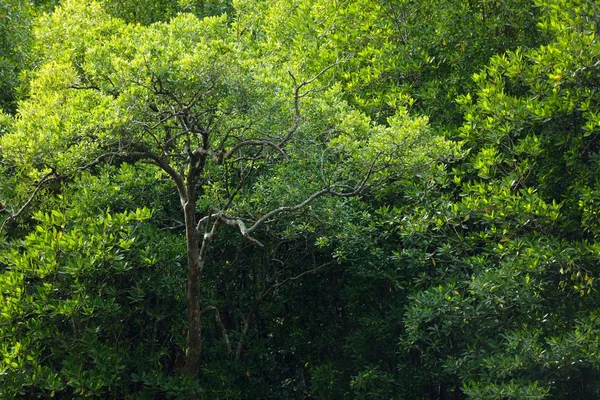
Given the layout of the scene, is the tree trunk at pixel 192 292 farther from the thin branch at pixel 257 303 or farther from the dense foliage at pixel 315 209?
the thin branch at pixel 257 303

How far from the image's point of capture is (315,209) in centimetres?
1215

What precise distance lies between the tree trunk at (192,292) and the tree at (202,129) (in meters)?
0.02

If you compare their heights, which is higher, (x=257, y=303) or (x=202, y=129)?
(x=202, y=129)

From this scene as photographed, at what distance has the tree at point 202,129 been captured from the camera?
9.89 m

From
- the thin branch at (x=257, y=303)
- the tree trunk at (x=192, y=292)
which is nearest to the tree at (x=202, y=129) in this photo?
the tree trunk at (x=192, y=292)

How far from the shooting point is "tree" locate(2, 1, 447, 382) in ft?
32.4

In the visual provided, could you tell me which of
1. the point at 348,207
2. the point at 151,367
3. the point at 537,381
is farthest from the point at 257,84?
the point at 537,381

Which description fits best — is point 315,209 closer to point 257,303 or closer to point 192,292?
point 192,292

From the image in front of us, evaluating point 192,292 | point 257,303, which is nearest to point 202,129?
point 192,292

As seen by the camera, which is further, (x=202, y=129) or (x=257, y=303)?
(x=257, y=303)

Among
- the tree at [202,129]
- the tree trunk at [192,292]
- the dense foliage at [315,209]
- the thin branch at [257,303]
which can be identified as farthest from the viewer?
the thin branch at [257,303]

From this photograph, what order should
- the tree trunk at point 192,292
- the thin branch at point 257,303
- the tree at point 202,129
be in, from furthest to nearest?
the thin branch at point 257,303
the tree trunk at point 192,292
the tree at point 202,129

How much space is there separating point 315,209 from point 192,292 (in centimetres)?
216

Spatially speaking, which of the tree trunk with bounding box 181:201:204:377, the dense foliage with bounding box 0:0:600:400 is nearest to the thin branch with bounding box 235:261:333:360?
the dense foliage with bounding box 0:0:600:400
